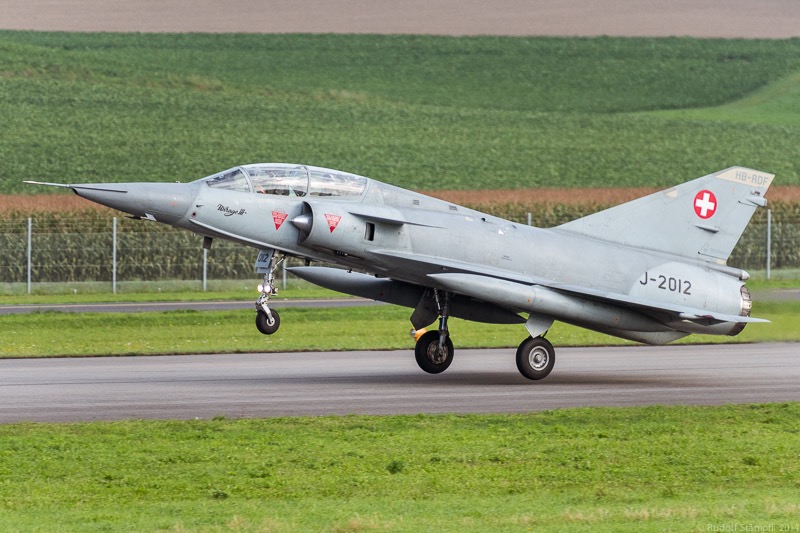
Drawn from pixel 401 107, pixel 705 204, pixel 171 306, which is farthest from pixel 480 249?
pixel 401 107

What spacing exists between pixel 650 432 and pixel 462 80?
74256 mm

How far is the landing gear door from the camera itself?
739 inches

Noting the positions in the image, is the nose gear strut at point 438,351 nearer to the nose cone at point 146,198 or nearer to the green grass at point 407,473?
the nose cone at point 146,198

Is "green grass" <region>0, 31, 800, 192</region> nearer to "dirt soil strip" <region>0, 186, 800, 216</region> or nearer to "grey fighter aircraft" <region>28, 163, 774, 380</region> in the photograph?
"dirt soil strip" <region>0, 186, 800, 216</region>

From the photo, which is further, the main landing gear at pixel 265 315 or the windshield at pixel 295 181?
the windshield at pixel 295 181

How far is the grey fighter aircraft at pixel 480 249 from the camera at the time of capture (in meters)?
18.5

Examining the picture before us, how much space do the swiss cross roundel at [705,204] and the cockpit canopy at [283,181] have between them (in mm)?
6107

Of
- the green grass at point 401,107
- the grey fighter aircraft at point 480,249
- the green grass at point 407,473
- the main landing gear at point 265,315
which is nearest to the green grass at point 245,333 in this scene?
the grey fighter aircraft at point 480,249

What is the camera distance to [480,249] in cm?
1959

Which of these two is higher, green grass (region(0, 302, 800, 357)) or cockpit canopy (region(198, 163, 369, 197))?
cockpit canopy (region(198, 163, 369, 197))

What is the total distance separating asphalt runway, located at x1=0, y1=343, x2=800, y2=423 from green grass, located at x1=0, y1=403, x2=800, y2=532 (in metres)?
1.58

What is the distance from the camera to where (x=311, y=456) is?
11.9m

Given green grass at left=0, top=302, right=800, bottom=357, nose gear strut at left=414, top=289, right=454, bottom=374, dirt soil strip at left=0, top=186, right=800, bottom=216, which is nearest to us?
nose gear strut at left=414, top=289, right=454, bottom=374


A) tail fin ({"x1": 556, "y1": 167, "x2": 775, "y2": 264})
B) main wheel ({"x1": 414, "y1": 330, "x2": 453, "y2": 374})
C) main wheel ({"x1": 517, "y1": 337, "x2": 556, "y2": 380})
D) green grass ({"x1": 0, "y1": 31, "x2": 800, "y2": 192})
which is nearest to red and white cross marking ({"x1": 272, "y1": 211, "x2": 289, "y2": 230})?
main wheel ({"x1": 414, "y1": 330, "x2": 453, "y2": 374})
